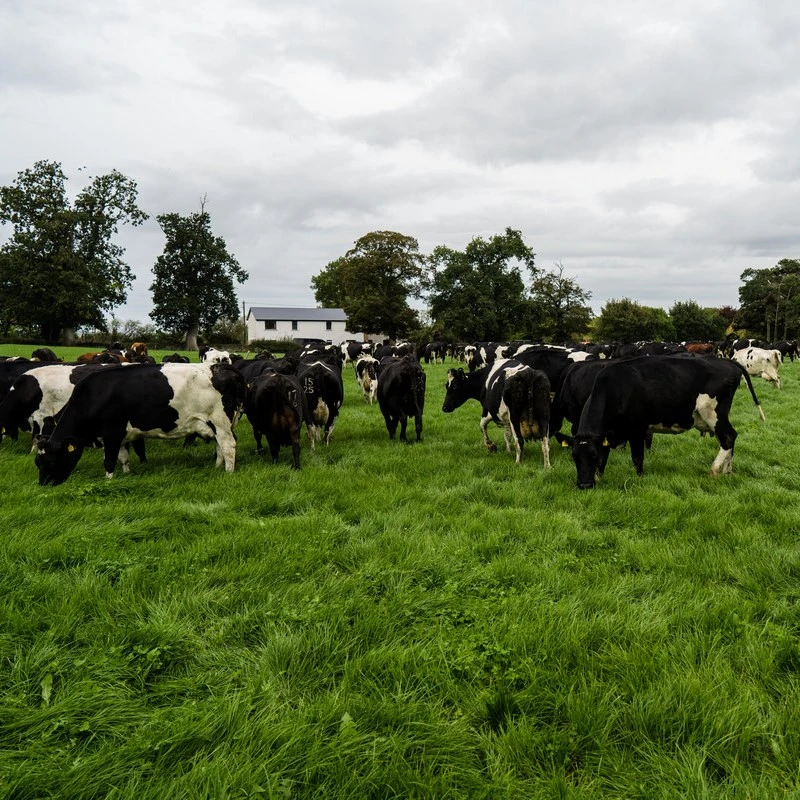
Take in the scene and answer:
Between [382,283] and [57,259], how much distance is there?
38440 millimetres

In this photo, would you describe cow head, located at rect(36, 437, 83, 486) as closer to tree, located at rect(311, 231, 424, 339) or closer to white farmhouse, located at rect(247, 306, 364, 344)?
tree, located at rect(311, 231, 424, 339)

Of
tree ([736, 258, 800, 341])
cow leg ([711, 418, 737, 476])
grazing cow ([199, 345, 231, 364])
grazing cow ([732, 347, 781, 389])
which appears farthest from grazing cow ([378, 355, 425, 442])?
tree ([736, 258, 800, 341])

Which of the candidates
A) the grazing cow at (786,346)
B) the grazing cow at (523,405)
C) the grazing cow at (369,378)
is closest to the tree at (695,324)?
the grazing cow at (786,346)

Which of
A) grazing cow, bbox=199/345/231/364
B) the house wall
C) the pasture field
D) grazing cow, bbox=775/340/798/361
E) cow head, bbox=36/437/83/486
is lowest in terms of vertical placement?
the pasture field

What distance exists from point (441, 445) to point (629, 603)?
20.2 feet

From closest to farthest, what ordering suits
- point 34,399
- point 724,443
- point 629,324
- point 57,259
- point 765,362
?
point 724,443
point 34,399
point 765,362
point 57,259
point 629,324

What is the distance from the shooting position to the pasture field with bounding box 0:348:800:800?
2.31 metres

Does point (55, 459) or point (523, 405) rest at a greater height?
point (523, 405)

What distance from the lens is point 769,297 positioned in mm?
72000

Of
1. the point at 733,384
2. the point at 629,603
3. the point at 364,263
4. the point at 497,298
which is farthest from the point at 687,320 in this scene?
the point at 629,603

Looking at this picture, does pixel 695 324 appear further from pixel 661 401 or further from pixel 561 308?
pixel 661 401

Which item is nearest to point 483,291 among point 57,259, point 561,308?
point 561,308

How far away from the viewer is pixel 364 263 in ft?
233

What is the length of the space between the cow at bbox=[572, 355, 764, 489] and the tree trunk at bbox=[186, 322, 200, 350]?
206 ft
